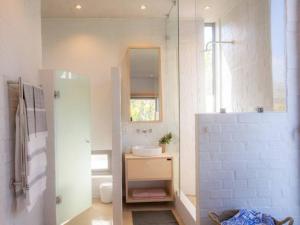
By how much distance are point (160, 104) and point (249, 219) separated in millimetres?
2280

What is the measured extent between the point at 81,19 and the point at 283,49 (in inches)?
119

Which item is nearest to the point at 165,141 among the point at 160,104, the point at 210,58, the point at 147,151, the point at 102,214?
the point at 147,151

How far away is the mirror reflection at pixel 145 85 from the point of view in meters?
4.31

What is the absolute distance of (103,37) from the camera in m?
4.44

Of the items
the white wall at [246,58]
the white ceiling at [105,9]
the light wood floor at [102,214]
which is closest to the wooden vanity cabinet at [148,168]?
the light wood floor at [102,214]

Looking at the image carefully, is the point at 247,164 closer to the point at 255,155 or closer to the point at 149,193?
the point at 255,155

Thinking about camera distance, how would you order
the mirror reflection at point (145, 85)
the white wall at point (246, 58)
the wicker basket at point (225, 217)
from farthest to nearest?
the mirror reflection at point (145, 85) → the white wall at point (246, 58) → the wicker basket at point (225, 217)

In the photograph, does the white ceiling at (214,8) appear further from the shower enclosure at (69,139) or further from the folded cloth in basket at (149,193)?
the folded cloth in basket at (149,193)

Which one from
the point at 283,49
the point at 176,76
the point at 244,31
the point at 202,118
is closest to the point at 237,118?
the point at 202,118

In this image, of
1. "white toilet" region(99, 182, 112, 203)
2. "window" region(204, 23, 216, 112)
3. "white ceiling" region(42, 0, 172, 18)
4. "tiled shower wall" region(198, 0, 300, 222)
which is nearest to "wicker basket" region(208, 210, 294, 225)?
"tiled shower wall" region(198, 0, 300, 222)

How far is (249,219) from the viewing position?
2451mm

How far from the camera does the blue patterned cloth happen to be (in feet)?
7.91

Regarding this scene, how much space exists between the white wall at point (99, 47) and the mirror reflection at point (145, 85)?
0.19 meters

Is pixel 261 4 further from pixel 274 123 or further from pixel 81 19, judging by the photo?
pixel 81 19
